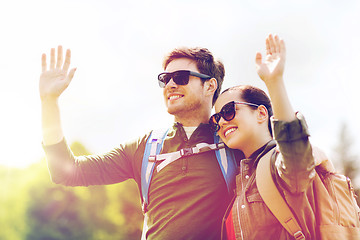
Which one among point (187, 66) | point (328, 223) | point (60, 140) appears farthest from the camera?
point (187, 66)

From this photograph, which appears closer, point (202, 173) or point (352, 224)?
point (352, 224)

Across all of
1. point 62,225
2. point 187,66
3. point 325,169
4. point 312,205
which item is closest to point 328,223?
point 312,205

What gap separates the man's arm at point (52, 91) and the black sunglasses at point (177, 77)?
1.12m

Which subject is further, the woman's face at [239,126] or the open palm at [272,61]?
the woman's face at [239,126]

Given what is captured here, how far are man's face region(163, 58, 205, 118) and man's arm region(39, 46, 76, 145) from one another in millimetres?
1186

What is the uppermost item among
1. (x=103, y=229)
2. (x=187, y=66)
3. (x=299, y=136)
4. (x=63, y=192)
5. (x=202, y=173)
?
(x=187, y=66)

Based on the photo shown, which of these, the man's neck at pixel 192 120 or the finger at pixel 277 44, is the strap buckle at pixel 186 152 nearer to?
the man's neck at pixel 192 120

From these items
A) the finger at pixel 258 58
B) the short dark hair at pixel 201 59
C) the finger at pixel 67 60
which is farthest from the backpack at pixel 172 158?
the finger at pixel 258 58

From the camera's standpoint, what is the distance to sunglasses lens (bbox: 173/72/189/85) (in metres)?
4.58

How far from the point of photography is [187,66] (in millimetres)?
4746

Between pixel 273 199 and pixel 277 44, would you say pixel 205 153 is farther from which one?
pixel 277 44

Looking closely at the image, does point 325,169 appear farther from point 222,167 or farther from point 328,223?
point 222,167

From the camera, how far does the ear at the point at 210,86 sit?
15.9 ft

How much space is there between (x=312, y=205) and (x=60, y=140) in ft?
8.38
